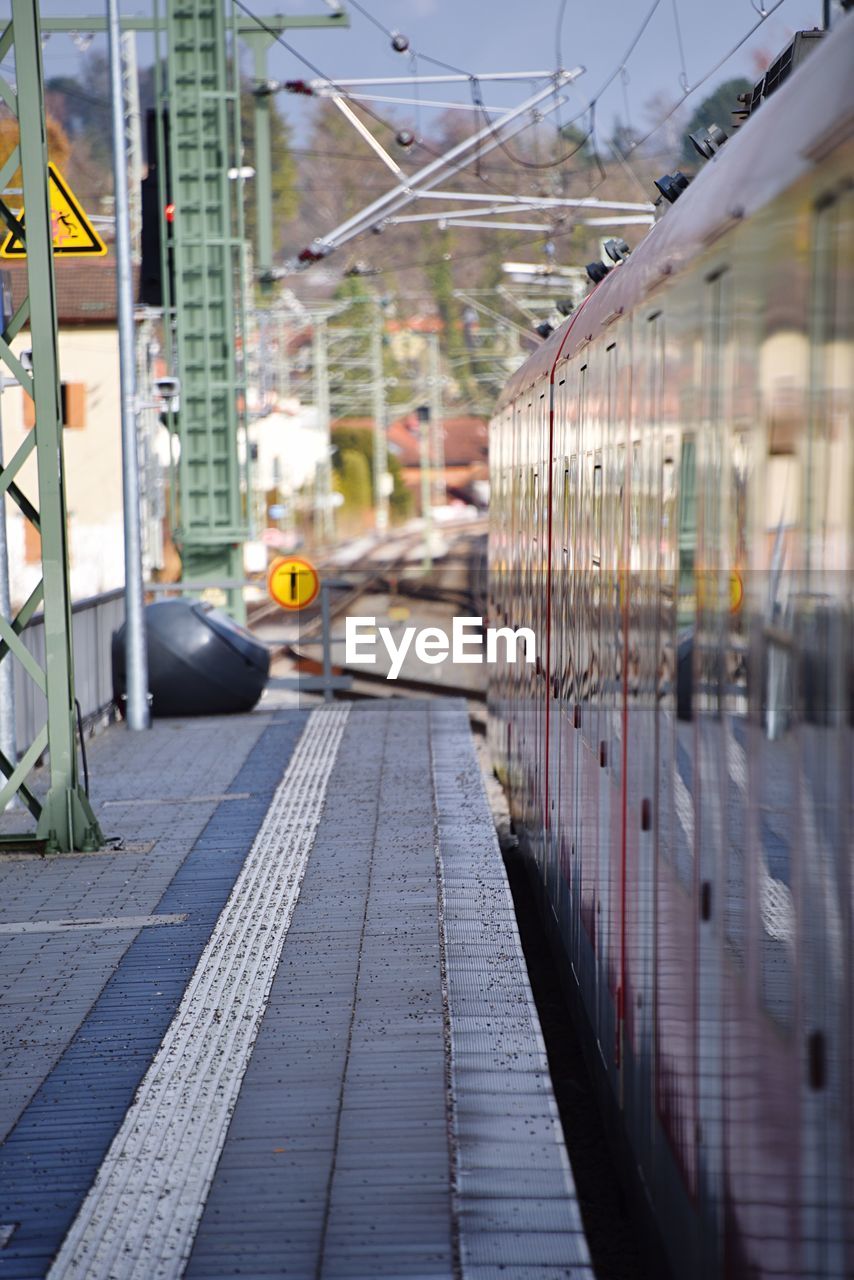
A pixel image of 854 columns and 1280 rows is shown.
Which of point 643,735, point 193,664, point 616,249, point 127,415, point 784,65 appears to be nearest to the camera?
point 643,735

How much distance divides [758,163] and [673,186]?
91.8 inches

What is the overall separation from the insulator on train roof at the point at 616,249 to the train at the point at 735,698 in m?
1.29

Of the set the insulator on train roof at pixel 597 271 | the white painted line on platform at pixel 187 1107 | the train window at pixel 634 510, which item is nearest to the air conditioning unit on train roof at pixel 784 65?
the train window at pixel 634 510

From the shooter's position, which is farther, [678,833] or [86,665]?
[86,665]

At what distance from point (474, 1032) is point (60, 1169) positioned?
1706mm

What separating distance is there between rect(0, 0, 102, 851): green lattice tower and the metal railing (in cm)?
373

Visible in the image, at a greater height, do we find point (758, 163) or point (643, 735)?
point (758, 163)

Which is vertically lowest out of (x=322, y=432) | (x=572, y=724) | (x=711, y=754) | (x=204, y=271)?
(x=572, y=724)

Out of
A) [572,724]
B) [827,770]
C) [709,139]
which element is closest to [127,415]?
[572,724]

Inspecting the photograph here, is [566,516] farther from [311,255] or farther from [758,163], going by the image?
[311,255]

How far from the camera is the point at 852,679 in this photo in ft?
8.89

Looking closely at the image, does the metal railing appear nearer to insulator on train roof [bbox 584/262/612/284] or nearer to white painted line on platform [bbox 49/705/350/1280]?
white painted line on platform [bbox 49/705/350/1280]

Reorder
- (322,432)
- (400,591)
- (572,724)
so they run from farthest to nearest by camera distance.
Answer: (322,432) → (400,591) → (572,724)

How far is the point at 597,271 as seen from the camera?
8398 millimetres
